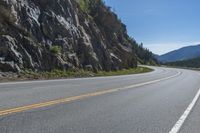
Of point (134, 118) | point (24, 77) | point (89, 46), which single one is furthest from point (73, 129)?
point (89, 46)

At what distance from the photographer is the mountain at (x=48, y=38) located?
33797 mm

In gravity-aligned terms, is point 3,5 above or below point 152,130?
above

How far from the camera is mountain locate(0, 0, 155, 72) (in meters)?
33.8

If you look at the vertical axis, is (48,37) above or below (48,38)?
above

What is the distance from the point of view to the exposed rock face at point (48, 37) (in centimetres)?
3375

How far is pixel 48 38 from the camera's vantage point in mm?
41125

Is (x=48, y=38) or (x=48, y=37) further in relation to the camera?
(x=48, y=37)

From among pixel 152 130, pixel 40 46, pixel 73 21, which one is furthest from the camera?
pixel 73 21

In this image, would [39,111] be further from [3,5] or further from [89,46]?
[89,46]

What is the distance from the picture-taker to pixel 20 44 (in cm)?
3472

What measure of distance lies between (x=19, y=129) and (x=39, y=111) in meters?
2.77

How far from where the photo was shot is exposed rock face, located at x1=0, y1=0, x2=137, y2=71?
33750mm

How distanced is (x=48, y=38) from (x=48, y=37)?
0.16 meters

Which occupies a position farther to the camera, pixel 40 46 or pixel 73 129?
pixel 40 46
